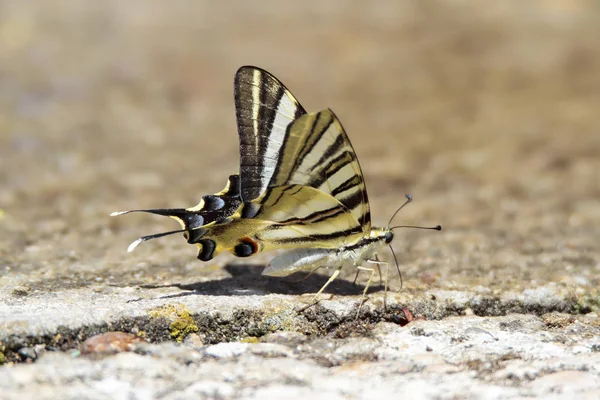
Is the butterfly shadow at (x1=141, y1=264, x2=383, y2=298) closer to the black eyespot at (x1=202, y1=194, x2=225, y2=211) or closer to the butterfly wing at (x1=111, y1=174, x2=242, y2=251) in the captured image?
the butterfly wing at (x1=111, y1=174, x2=242, y2=251)

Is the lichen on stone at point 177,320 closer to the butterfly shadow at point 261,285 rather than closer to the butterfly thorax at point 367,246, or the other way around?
the butterfly shadow at point 261,285

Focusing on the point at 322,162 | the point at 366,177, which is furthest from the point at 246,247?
the point at 366,177

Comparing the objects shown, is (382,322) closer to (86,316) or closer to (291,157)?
(291,157)

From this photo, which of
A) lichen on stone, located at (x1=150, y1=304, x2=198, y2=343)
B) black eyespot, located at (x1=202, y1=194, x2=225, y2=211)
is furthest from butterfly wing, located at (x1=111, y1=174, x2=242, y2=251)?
lichen on stone, located at (x1=150, y1=304, x2=198, y2=343)

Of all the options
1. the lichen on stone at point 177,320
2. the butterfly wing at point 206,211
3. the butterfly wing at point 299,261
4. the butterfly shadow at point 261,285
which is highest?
the butterfly wing at point 206,211

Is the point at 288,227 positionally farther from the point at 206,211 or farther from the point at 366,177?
the point at 366,177

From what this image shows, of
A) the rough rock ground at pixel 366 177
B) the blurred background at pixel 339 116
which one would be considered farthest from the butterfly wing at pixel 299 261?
the blurred background at pixel 339 116
